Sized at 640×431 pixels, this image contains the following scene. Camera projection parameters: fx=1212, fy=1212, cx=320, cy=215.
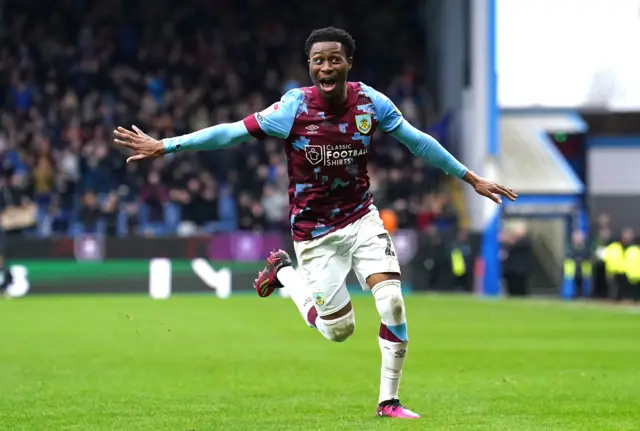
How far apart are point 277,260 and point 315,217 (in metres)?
1.28

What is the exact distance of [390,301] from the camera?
8.32m

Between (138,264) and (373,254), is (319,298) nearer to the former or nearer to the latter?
(373,254)

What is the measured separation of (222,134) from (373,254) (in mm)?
1395

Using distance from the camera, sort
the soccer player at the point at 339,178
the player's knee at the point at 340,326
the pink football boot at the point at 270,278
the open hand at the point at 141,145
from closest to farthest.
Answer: the open hand at the point at 141,145, the soccer player at the point at 339,178, the player's knee at the point at 340,326, the pink football boot at the point at 270,278

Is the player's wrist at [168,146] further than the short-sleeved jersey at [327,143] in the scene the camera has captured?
No

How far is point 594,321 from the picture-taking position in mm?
21250

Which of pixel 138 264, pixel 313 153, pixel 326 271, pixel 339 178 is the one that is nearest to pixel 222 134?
pixel 313 153

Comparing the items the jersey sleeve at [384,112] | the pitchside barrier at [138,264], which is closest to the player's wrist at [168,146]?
the jersey sleeve at [384,112]

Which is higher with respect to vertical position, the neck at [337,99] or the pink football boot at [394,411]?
the neck at [337,99]

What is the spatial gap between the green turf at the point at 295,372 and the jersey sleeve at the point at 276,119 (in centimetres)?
196

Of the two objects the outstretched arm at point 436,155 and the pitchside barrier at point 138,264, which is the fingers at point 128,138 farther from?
the pitchside barrier at point 138,264

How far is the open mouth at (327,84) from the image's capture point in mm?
8258

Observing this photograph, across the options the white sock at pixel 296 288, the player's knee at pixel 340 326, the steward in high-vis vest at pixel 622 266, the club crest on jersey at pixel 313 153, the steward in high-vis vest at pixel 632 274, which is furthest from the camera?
the steward in high-vis vest at pixel 622 266

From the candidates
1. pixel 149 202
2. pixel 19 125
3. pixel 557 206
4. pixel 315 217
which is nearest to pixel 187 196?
pixel 149 202
